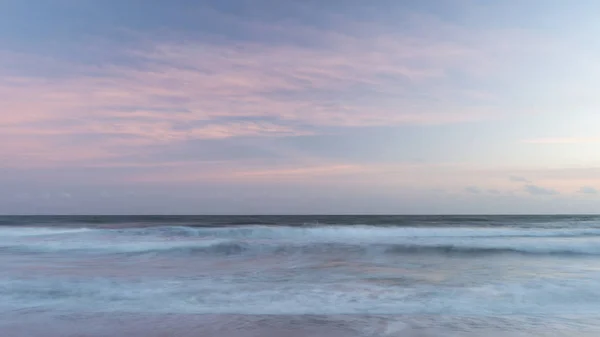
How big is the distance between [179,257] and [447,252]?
8.56 metres

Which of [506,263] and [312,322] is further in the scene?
[506,263]

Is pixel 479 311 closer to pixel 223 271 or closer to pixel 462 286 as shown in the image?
pixel 462 286

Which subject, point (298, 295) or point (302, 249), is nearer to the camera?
point (298, 295)

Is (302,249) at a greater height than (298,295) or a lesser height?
greater

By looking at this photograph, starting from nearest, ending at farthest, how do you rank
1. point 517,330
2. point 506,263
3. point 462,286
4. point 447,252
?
point 517,330
point 462,286
point 506,263
point 447,252

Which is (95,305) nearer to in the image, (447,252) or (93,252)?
(93,252)

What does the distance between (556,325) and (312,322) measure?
3.17 metres

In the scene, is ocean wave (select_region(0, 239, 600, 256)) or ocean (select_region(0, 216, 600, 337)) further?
ocean wave (select_region(0, 239, 600, 256))

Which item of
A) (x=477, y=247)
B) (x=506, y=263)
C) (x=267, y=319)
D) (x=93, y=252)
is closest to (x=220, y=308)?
(x=267, y=319)

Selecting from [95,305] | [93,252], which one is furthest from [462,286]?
[93,252]

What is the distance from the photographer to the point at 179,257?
14117mm

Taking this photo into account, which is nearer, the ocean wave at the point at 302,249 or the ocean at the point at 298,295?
the ocean at the point at 298,295

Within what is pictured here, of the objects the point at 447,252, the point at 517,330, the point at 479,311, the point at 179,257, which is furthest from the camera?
the point at 447,252

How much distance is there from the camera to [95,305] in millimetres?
7473
